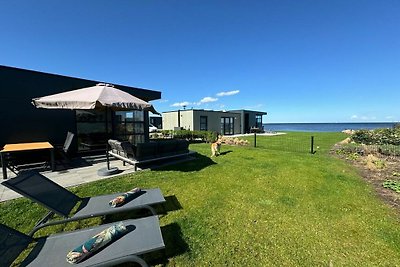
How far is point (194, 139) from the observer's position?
1855 cm

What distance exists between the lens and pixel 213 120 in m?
27.8

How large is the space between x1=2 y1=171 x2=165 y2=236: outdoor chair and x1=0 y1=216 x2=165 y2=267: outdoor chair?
0.47 meters

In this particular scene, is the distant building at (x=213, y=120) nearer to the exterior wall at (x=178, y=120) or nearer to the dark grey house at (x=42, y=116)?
the exterior wall at (x=178, y=120)

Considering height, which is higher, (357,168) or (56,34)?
(56,34)

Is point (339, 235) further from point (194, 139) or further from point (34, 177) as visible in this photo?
point (194, 139)

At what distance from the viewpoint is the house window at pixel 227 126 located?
29334mm

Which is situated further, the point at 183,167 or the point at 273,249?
the point at 183,167

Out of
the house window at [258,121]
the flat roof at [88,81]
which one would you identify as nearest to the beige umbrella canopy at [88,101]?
the flat roof at [88,81]

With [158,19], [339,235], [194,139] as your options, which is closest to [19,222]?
[339,235]

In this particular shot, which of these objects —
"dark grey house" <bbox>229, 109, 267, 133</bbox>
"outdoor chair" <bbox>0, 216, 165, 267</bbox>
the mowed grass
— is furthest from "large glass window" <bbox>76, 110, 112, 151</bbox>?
"dark grey house" <bbox>229, 109, 267, 133</bbox>

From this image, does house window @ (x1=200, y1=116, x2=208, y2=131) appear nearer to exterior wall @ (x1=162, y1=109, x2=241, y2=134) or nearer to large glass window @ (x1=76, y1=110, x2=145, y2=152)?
exterior wall @ (x1=162, y1=109, x2=241, y2=134)

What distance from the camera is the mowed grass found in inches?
106

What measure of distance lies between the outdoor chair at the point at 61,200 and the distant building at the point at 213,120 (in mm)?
21818

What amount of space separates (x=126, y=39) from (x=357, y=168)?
591 inches
